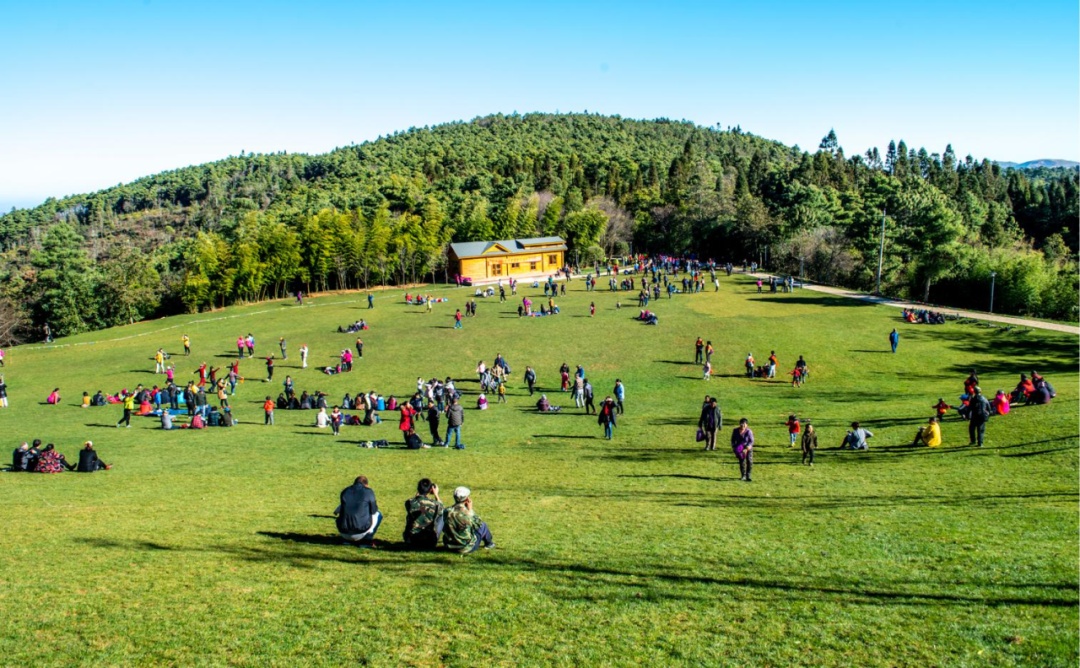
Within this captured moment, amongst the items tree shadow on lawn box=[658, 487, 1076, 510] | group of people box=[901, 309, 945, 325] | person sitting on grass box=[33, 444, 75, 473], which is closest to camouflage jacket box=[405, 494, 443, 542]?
tree shadow on lawn box=[658, 487, 1076, 510]

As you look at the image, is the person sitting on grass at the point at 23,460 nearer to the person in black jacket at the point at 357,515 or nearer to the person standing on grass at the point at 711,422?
the person in black jacket at the point at 357,515

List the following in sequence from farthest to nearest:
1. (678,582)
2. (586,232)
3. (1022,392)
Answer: (586,232)
(1022,392)
(678,582)

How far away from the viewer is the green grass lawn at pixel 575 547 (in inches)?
313

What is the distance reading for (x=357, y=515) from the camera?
36.2 ft

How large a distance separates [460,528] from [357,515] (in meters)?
1.78

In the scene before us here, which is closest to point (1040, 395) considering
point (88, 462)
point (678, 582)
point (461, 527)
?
point (678, 582)

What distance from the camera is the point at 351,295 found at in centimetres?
6988

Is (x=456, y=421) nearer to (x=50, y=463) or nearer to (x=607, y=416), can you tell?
(x=607, y=416)

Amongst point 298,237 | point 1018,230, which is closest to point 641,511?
point 298,237

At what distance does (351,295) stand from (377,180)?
6585cm

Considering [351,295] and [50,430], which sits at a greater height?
[351,295]

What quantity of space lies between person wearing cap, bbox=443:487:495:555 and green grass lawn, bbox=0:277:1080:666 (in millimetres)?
305

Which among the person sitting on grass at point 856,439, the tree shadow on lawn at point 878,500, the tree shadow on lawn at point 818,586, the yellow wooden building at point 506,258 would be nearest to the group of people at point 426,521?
the tree shadow on lawn at point 818,586

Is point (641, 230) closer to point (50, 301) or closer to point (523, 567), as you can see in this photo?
point (50, 301)
